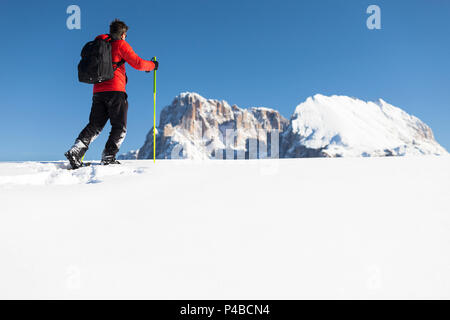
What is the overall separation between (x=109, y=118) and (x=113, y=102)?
0.32 metres

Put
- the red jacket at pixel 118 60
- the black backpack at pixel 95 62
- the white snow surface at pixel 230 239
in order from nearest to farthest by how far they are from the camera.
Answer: the white snow surface at pixel 230 239 < the black backpack at pixel 95 62 < the red jacket at pixel 118 60

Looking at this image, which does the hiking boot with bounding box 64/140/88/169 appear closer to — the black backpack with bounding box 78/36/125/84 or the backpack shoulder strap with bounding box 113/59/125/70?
the black backpack with bounding box 78/36/125/84

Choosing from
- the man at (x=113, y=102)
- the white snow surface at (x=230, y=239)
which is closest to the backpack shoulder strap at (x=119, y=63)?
the man at (x=113, y=102)

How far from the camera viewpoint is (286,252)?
175cm

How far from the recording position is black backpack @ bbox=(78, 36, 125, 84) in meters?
4.16

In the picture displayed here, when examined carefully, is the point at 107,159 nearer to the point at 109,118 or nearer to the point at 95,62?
the point at 109,118

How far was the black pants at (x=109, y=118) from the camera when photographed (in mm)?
4578

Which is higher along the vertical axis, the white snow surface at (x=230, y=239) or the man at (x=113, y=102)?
the man at (x=113, y=102)

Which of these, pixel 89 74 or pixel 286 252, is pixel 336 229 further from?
pixel 89 74

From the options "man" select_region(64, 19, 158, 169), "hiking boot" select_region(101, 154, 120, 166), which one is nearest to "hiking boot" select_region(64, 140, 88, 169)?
"man" select_region(64, 19, 158, 169)

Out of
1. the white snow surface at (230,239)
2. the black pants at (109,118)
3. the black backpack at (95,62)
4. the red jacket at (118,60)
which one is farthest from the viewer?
the black pants at (109,118)

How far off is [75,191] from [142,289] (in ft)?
5.51

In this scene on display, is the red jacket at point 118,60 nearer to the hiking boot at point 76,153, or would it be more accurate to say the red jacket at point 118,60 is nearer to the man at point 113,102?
the man at point 113,102
